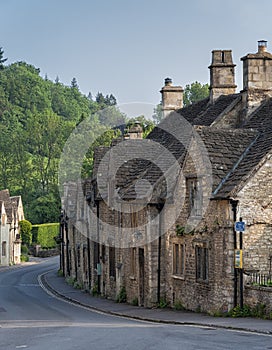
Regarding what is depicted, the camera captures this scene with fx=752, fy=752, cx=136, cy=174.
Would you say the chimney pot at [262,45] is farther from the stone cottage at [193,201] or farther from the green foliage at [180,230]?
the green foliage at [180,230]

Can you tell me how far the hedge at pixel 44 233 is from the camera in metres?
94.7

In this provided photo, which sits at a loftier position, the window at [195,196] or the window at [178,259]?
the window at [195,196]

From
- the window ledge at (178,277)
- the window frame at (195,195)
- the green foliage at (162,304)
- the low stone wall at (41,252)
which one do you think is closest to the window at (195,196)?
the window frame at (195,195)

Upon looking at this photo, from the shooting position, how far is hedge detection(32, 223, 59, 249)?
94.7 meters

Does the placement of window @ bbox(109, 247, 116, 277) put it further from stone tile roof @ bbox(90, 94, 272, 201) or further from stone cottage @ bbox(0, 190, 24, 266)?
stone cottage @ bbox(0, 190, 24, 266)

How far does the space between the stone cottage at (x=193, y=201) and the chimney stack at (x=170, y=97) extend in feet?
7.51

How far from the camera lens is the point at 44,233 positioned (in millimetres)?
95125

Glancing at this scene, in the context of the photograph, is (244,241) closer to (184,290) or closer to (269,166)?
(269,166)

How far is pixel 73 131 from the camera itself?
399 ft

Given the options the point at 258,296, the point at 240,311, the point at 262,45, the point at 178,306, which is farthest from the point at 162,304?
the point at 262,45

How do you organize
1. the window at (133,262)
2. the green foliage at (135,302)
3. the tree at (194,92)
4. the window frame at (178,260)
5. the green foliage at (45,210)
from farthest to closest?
the tree at (194,92) → the green foliage at (45,210) → the window at (133,262) → the green foliage at (135,302) → the window frame at (178,260)

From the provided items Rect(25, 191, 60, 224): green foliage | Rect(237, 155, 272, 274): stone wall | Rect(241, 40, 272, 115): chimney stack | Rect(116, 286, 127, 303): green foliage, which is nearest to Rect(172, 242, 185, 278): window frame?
Rect(237, 155, 272, 274): stone wall

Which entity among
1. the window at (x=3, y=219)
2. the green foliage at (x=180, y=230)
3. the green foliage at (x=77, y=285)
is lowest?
the green foliage at (x=77, y=285)

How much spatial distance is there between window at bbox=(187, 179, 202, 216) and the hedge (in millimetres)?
67820
